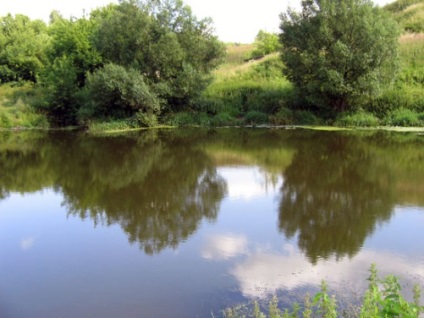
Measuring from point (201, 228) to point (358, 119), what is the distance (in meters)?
17.4

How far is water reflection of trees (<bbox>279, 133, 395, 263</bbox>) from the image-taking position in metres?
8.66

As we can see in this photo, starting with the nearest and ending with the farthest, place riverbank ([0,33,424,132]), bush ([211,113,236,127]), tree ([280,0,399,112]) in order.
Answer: tree ([280,0,399,112])
riverbank ([0,33,424,132])
bush ([211,113,236,127])

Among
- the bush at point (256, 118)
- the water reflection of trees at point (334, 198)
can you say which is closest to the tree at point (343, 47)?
the bush at point (256, 118)

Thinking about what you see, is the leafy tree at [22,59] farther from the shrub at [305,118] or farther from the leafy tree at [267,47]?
the shrub at [305,118]

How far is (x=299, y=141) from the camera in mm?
20406

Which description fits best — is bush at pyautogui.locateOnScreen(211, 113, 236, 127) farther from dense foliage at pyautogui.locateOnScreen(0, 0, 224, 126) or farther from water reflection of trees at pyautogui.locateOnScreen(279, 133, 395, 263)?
water reflection of trees at pyautogui.locateOnScreen(279, 133, 395, 263)

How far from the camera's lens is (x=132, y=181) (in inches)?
539

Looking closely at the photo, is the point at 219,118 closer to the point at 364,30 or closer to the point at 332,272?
the point at 364,30

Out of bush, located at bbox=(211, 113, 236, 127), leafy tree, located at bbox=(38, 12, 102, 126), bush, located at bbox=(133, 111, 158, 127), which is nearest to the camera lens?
bush, located at bbox=(133, 111, 158, 127)

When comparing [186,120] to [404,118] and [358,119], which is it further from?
[404,118]

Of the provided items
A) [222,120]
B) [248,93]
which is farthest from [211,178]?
[248,93]

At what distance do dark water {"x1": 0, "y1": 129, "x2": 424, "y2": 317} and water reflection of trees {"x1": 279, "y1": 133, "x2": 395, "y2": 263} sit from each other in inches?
1.4

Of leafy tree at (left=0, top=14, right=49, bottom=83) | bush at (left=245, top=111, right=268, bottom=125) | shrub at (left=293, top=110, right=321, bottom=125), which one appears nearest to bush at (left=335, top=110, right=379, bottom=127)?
shrub at (left=293, top=110, right=321, bottom=125)

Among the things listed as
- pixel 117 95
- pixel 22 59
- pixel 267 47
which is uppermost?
pixel 267 47
